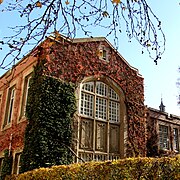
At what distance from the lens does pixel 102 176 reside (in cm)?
932

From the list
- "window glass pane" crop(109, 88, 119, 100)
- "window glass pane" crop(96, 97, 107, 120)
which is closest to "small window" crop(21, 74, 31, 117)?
"window glass pane" crop(96, 97, 107, 120)

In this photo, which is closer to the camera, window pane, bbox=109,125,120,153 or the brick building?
the brick building

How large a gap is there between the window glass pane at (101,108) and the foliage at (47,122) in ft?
6.94

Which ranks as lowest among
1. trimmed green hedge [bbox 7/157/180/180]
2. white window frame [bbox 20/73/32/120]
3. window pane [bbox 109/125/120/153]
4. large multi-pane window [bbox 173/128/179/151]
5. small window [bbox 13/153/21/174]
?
trimmed green hedge [bbox 7/157/180/180]

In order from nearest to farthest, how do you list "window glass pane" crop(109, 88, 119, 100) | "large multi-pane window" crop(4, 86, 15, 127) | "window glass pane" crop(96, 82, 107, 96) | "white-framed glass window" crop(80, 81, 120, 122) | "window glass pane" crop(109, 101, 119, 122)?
1. "white-framed glass window" crop(80, 81, 120, 122)
2. "window glass pane" crop(96, 82, 107, 96)
3. "window glass pane" crop(109, 101, 119, 122)
4. "window glass pane" crop(109, 88, 119, 100)
5. "large multi-pane window" crop(4, 86, 15, 127)

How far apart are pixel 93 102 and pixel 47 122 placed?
363 cm

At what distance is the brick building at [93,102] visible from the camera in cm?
1681

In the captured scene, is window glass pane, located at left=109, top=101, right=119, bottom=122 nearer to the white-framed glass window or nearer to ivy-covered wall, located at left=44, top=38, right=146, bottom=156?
the white-framed glass window

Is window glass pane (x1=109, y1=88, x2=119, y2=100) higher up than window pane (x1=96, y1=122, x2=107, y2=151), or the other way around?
window glass pane (x1=109, y1=88, x2=119, y2=100)

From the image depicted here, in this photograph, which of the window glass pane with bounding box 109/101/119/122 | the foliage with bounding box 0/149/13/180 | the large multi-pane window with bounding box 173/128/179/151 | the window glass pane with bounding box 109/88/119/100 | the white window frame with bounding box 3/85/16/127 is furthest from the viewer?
the large multi-pane window with bounding box 173/128/179/151

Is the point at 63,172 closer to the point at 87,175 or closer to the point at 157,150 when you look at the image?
the point at 87,175

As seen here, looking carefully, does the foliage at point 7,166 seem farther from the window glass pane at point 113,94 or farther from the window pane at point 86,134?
the window glass pane at point 113,94

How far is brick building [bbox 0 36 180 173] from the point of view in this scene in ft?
55.2

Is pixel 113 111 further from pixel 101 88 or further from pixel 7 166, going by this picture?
pixel 7 166
